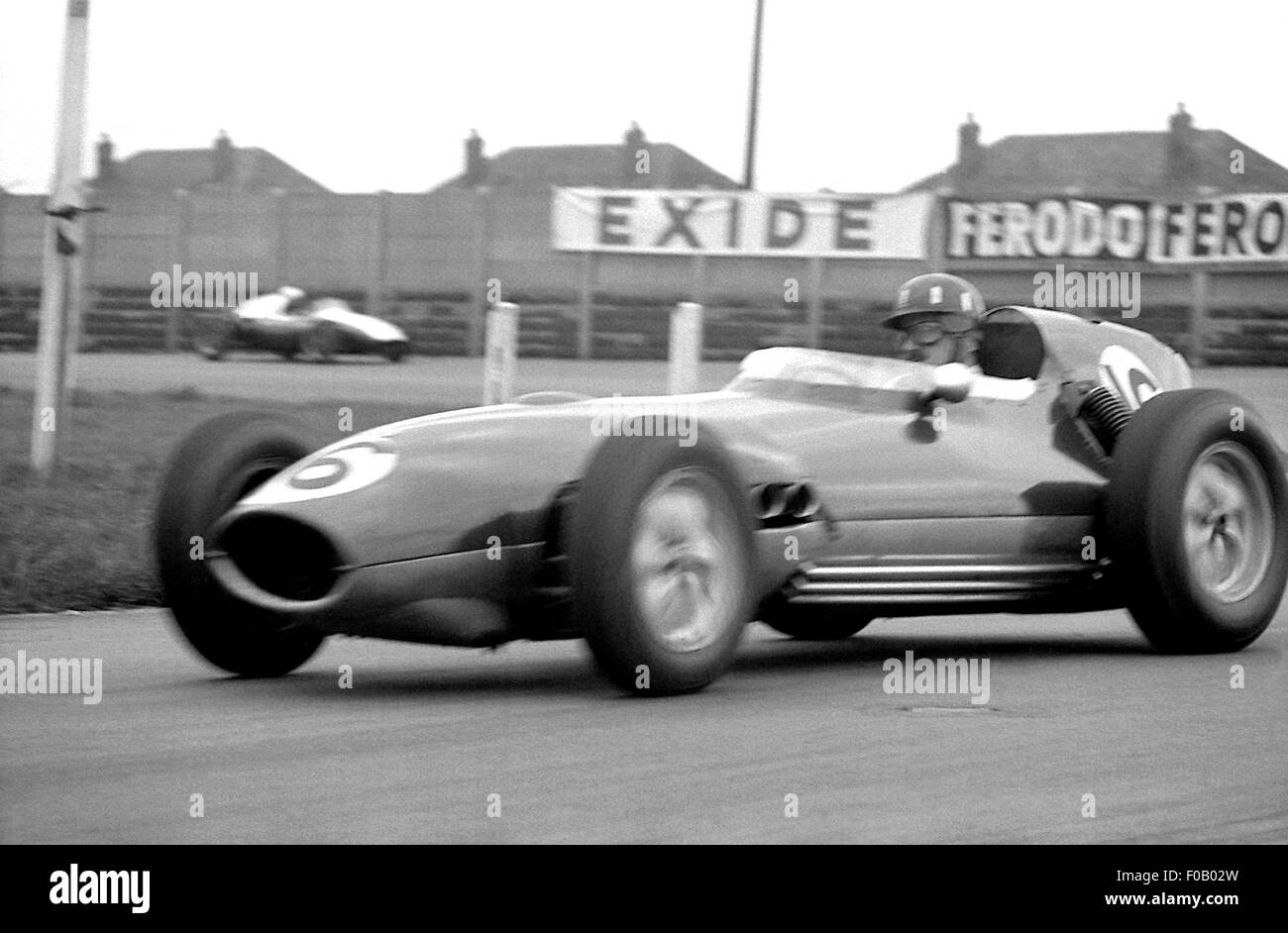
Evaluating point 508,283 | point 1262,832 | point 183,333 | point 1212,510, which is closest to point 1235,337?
point 508,283

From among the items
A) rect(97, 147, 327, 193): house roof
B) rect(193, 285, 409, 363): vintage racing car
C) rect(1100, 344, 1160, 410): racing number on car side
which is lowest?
rect(193, 285, 409, 363): vintage racing car

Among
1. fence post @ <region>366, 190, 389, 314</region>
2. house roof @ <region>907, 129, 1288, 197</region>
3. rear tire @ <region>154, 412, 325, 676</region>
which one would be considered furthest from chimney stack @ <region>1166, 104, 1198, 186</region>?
rear tire @ <region>154, 412, 325, 676</region>

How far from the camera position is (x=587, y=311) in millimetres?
32688

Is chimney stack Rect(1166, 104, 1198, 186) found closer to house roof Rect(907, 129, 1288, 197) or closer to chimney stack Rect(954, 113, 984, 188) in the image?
house roof Rect(907, 129, 1288, 197)

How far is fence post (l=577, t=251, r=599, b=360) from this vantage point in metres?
32.3

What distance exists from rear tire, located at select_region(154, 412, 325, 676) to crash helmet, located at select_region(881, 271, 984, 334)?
8.64 feet

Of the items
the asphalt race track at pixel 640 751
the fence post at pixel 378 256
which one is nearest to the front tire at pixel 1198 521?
the asphalt race track at pixel 640 751

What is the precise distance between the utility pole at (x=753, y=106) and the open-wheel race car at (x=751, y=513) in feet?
67.3

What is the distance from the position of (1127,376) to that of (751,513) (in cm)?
259

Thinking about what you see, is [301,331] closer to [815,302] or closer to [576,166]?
[815,302]

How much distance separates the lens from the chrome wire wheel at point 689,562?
20.4 feet

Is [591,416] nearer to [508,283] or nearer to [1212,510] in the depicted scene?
[1212,510]

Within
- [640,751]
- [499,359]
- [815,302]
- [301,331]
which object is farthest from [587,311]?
[640,751]
